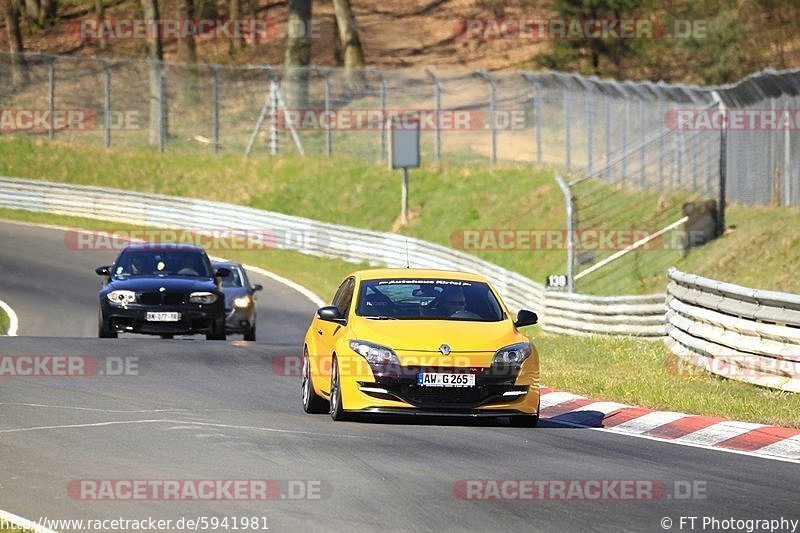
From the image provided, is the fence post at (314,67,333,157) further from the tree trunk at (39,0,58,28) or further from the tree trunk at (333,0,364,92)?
the tree trunk at (39,0,58,28)

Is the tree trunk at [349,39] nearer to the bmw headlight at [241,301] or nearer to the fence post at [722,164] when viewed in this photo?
the fence post at [722,164]

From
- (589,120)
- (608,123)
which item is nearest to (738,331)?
(608,123)

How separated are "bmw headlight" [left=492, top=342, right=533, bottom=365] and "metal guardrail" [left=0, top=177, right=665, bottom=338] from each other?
11668 millimetres

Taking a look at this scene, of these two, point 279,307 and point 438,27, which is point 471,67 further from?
point 279,307

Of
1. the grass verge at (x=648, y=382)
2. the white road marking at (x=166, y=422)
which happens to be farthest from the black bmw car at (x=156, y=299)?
the white road marking at (x=166, y=422)

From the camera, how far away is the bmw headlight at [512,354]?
43.7 feet

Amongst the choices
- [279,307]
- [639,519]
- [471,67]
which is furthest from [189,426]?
[471,67]

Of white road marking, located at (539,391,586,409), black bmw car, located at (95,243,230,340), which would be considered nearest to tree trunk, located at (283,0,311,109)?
black bmw car, located at (95,243,230,340)

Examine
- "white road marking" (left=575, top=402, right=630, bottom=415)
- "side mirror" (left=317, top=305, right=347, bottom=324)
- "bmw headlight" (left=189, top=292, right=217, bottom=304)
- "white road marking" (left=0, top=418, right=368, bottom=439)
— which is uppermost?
"side mirror" (left=317, top=305, right=347, bottom=324)

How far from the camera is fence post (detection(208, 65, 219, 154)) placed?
52.0 meters

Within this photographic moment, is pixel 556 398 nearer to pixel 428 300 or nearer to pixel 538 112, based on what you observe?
pixel 428 300

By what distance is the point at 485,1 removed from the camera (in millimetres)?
75438

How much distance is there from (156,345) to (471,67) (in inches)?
2007

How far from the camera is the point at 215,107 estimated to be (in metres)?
52.9
